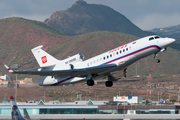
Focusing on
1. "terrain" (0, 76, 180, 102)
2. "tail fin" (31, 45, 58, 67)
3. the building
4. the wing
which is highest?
"tail fin" (31, 45, 58, 67)

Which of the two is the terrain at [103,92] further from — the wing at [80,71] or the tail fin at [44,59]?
the wing at [80,71]

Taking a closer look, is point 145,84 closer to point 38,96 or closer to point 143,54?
point 38,96

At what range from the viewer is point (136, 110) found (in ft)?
261

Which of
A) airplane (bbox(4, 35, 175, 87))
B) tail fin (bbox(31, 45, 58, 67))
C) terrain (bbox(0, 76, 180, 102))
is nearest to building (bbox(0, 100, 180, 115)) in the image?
tail fin (bbox(31, 45, 58, 67))

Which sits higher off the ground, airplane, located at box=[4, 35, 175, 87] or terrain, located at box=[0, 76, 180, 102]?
airplane, located at box=[4, 35, 175, 87]

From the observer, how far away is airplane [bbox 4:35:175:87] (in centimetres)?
4031

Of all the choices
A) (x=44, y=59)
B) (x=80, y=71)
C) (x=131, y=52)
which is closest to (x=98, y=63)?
(x=80, y=71)

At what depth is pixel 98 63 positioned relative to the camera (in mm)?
43625

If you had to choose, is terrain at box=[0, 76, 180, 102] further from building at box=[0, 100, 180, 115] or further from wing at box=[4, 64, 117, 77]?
wing at box=[4, 64, 117, 77]

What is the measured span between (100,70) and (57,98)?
85.5m

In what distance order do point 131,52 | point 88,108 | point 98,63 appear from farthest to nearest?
point 88,108
point 98,63
point 131,52

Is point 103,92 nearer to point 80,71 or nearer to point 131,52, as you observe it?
point 80,71

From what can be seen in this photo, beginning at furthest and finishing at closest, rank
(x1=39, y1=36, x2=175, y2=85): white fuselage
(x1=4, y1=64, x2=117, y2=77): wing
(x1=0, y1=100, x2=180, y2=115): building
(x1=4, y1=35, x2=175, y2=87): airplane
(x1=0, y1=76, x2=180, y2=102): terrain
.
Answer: (x1=0, y1=76, x2=180, y2=102): terrain
(x1=0, y1=100, x2=180, y2=115): building
(x1=4, y1=64, x2=117, y2=77): wing
(x1=4, y1=35, x2=175, y2=87): airplane
(x1=39, y1=36, x2=175, y2=85): white fuselage

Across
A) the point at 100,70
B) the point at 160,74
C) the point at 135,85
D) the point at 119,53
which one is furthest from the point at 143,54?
the point at 160,74
